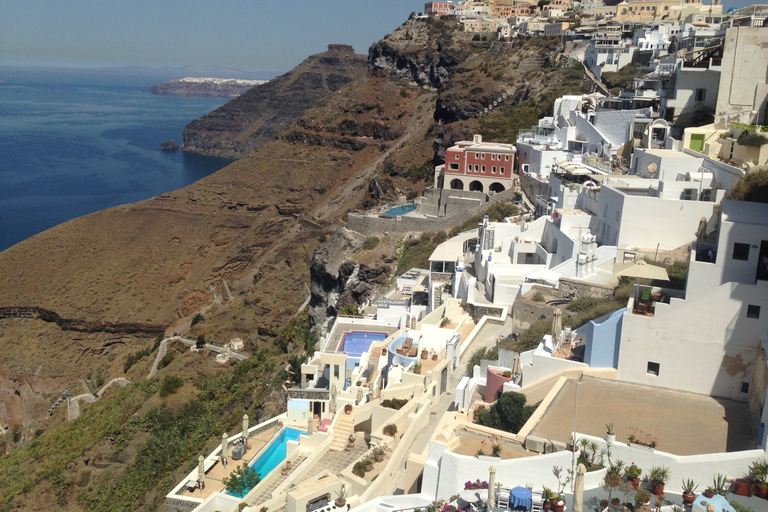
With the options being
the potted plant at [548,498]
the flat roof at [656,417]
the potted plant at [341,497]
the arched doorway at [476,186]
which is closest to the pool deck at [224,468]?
the potted plant at [341,497]

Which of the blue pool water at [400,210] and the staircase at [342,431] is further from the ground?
the blue pool water at [400,210]

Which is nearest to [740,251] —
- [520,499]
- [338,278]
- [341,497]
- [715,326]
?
[715,326]

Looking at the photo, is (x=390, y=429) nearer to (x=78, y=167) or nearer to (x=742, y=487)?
(x=742, y=487)

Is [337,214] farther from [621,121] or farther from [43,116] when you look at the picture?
[43,116]

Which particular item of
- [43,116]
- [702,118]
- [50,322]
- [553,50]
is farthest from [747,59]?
[43,116]

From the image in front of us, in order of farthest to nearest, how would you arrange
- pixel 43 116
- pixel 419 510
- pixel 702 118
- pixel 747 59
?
1. pixel 43 116
2. pixel 702 118
3. pixel 747 59
4. pixel 419 510

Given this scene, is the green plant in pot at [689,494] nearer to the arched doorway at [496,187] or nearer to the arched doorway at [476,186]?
the arched doorway at [496,187]
